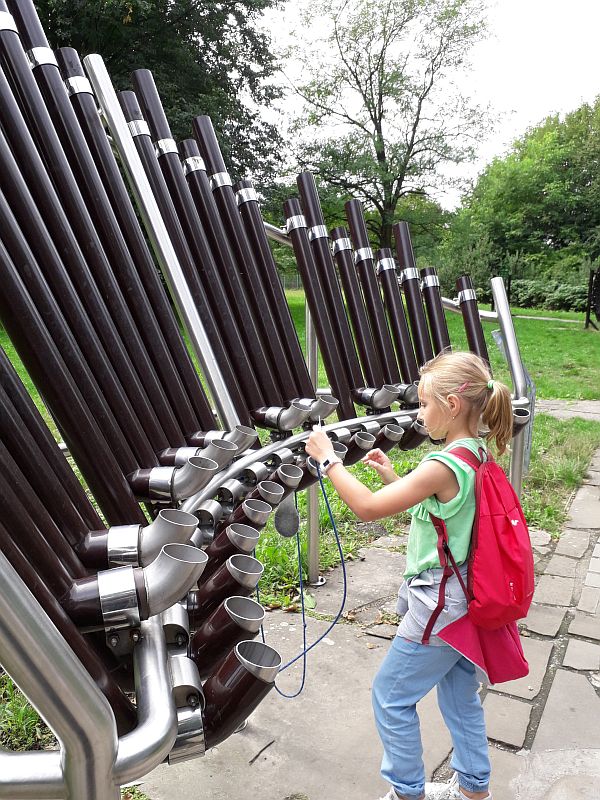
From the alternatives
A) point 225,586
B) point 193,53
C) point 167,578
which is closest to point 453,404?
point 225,586

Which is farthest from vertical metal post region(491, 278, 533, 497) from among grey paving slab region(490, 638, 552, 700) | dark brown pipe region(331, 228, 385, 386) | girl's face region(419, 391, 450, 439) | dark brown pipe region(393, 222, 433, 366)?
girl's face region(419, 391, 450, 439)

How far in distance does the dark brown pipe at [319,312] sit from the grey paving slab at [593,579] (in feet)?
8.36

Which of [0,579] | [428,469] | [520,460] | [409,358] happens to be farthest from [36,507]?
[520,460]

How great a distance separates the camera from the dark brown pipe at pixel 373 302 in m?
2.87

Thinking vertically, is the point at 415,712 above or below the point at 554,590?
above

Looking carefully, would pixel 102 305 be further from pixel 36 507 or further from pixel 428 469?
pixel 428 469

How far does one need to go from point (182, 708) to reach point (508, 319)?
9.78ft

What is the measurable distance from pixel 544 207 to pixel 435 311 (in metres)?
33.9

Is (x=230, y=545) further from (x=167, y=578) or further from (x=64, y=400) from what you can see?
(x=167, y=578)

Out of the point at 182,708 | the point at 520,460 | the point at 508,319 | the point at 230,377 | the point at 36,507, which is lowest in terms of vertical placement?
the point at 520,460

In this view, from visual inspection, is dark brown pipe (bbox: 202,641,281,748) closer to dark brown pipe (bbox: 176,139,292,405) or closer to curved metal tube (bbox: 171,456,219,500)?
curved metal tube (bbox: 171,456,219,500)

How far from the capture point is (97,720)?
74 centimetres

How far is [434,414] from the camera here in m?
2.20

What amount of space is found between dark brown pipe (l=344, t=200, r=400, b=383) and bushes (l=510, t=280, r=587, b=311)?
29991mm
